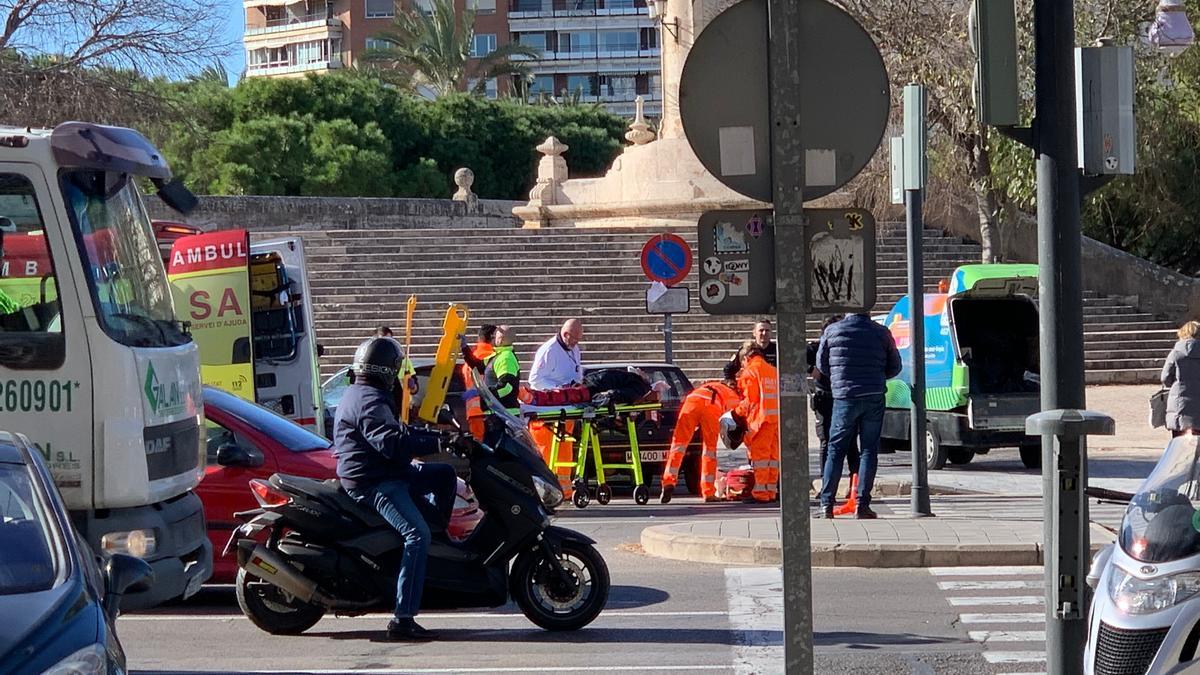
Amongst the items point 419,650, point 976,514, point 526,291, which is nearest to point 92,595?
point 419,650

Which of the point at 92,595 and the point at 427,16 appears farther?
the point at 427,16

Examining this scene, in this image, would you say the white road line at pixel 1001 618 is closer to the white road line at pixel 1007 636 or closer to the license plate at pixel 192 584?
the white road line at pixel 1007 636

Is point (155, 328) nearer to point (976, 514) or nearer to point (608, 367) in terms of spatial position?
point (976, 514)

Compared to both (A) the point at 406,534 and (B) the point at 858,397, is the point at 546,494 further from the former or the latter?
(B) the point at 858,397

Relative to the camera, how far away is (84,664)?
4844 mm

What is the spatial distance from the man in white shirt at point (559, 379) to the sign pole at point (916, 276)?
12.0ft

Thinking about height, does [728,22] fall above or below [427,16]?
below

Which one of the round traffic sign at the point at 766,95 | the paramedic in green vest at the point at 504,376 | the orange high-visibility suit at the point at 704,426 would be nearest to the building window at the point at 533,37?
the paramedic in green vest at the point at 504,376

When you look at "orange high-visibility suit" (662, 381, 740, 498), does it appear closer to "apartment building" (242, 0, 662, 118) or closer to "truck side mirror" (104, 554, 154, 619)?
"truck side mirror" (104, 554, 154, 619)

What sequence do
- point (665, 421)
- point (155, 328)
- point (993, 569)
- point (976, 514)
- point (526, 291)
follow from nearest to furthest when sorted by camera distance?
point (155, 328), point (993, 569), point (976, 514), point (665, 421), point (526, 291)

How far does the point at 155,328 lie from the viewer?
29.2 feet

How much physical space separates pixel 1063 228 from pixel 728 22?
1891 millimetres

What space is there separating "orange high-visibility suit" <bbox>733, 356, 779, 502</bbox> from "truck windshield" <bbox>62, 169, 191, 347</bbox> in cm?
768

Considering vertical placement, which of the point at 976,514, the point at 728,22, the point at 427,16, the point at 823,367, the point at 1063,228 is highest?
the point at 427,16
